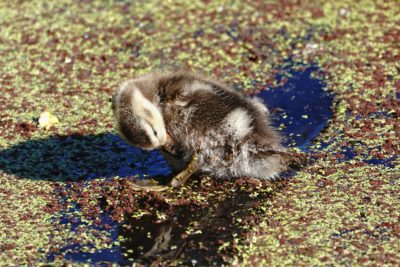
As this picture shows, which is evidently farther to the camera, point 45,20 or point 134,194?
point 45,20

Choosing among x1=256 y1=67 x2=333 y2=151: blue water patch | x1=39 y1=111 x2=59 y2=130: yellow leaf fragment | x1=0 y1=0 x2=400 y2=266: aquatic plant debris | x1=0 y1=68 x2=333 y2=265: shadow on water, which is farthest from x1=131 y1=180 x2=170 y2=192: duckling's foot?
x1=39 y1=111 x2=59 y2=130: yellow leaf fragment

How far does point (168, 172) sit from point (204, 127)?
564 millimetres

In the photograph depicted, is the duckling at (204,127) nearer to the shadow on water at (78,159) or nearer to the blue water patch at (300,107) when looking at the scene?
the shadow on water at (78,159)

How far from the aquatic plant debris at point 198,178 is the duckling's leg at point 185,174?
0.08 m

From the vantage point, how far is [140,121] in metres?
4.81

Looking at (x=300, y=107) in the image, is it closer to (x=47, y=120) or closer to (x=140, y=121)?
(x=140, y=121)

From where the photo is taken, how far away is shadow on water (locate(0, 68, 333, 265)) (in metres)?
4.26

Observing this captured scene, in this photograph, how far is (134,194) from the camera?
4.95m

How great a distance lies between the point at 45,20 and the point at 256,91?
2897mm

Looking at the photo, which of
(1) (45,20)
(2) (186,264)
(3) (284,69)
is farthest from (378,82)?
(1) (45,20)

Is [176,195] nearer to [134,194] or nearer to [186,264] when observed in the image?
[134,194]

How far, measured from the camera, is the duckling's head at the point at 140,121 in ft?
15.7

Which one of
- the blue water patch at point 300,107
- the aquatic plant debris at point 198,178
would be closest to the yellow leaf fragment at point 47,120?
the aquatic plant debris at point 198,178

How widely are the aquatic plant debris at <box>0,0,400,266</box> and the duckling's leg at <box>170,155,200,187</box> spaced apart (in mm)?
79
